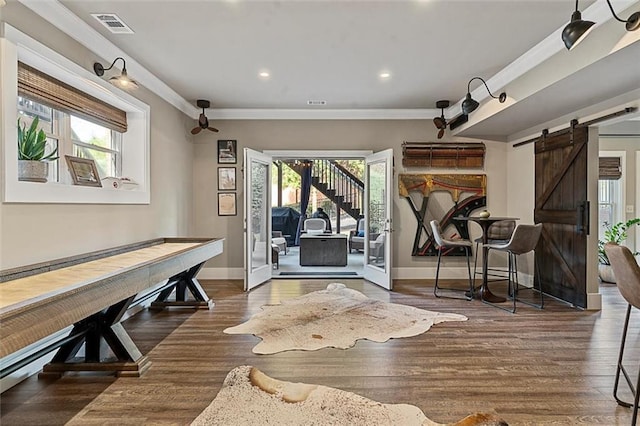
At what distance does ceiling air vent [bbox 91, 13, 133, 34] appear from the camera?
294cm

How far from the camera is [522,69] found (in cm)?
377

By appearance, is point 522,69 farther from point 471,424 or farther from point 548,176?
point 471,424

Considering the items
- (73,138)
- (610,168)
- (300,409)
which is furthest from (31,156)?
(610,168)

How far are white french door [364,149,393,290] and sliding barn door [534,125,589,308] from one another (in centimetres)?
202

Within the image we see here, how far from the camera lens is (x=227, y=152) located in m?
5.88

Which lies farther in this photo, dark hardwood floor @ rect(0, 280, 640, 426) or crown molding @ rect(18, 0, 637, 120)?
crown molding @ rect(18, 0, 637, 120)

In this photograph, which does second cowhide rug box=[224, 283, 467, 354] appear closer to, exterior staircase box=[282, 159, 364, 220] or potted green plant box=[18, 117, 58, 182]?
potted green plant box=[18, 117, 58, 182]

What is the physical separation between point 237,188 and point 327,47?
9.95 ft

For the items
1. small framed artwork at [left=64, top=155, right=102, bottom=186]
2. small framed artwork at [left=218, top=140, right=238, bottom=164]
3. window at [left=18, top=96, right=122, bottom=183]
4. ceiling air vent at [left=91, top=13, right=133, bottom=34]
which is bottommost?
small framed artwork at [left=64, top=155, right=102, bottom=186]

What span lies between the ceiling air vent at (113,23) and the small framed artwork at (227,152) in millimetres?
2698

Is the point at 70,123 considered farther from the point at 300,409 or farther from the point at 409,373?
the point at 409,373

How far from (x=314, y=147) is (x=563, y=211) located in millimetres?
3569

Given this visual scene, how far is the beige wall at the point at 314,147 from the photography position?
19.3 ft

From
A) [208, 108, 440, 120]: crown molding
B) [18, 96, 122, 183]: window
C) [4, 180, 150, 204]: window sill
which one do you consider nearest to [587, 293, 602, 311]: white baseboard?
[208, 108, 440, 120]: crown molding
